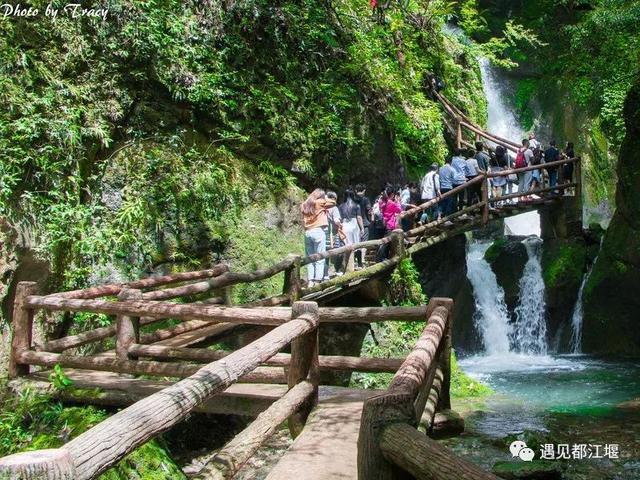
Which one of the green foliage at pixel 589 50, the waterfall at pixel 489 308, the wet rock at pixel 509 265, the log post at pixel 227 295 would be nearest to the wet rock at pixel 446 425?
the log post at pixel 227 295

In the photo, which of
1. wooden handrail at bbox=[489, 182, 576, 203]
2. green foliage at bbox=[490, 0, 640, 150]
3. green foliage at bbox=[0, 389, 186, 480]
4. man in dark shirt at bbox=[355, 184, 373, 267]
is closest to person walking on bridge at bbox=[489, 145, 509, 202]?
wooden handrail at bbox=[489, 182, 576, 203]

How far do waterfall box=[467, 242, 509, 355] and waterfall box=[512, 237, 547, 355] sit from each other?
1.09ft

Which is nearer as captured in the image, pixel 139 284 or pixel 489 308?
pixel 139 284

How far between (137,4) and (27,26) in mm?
1677

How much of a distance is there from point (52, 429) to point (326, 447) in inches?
105

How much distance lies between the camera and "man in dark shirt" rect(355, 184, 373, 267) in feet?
41.5

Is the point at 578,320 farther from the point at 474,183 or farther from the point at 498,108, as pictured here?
the point at 498,108

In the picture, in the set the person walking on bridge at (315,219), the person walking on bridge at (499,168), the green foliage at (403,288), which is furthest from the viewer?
the person walking on bridge at (499,168)

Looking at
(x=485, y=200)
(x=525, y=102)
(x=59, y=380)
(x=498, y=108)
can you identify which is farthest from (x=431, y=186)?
(x=525, y=102)

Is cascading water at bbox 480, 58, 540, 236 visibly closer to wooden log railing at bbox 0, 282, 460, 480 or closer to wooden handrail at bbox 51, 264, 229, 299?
wooden handrail at bbox 51, 264, 229, 299

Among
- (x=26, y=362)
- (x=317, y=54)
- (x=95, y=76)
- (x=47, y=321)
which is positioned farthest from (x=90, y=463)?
(x=317, y=54)

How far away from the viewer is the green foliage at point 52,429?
4.64 m

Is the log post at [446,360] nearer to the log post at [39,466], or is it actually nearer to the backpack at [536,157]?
the log post at [39,466]

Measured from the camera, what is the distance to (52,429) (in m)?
5.19
